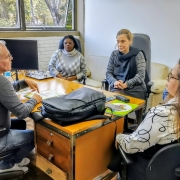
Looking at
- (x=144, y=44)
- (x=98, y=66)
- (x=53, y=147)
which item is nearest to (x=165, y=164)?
(x=53, y=147)

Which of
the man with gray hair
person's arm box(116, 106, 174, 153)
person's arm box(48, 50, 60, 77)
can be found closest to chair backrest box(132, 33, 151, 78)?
person's arm box(48, 50, 60, 77)

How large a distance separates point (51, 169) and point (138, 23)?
2819mm

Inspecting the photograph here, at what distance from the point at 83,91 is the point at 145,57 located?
4.10 ft

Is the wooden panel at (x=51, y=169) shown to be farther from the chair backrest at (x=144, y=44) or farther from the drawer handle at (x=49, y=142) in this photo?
the chair backrest at (x=144, y=44)

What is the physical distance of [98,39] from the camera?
168 inches

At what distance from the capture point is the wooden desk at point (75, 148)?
137cm

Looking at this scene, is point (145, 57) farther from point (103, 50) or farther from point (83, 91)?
point (103, 50)

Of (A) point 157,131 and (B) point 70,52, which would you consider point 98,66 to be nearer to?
(B) point 70,52

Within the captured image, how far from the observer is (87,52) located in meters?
4.57

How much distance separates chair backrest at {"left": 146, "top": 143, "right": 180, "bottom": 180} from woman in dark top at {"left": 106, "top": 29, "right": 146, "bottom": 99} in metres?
1.41

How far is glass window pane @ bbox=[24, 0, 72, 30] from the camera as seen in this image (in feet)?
12.5

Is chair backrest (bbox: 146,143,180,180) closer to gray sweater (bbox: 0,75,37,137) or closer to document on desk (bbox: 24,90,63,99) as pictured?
gray sweater (bbox: 0,75,37,137)

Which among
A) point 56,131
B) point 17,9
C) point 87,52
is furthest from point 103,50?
point 56,131

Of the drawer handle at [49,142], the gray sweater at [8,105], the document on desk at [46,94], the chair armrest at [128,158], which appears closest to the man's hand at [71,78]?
the document on desk at [46,94]
